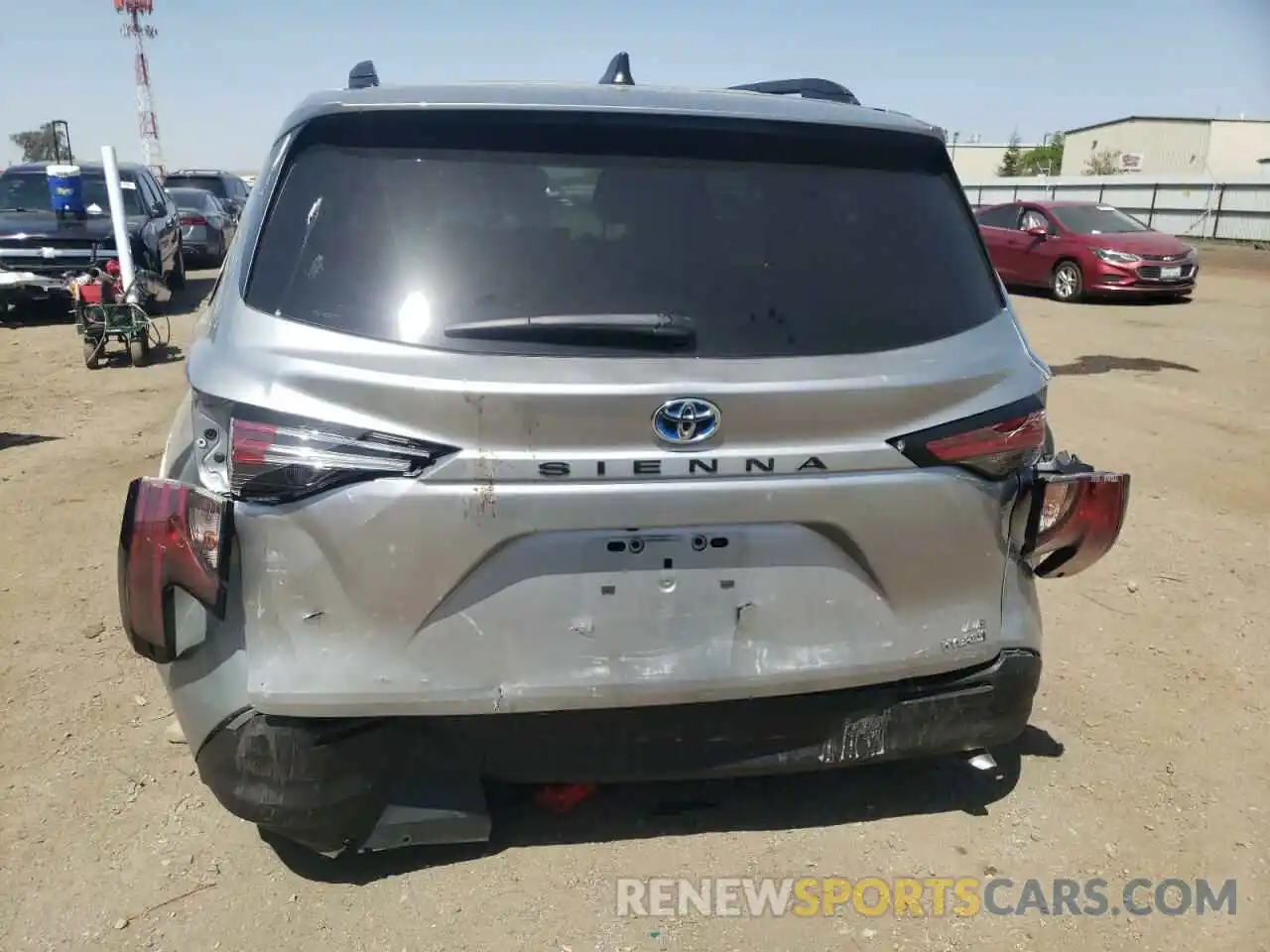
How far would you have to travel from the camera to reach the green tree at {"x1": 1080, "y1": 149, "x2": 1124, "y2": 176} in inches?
2393

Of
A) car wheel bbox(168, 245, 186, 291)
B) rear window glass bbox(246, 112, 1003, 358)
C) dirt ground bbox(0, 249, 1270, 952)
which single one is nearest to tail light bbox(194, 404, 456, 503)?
rear window glass bbox(246, 112, 1003, 358)

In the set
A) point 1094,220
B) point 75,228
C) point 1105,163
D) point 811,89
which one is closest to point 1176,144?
point 1105,163

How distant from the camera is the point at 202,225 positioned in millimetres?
17547

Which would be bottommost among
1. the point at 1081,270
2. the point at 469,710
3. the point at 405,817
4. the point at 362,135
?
the point at 1081,270

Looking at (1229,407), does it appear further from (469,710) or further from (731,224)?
(469,710)

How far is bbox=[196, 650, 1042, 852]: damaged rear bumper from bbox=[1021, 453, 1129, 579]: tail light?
267 mm

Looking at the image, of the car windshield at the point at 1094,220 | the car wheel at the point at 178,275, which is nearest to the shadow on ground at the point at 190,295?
the car wheel at the point at 178,275

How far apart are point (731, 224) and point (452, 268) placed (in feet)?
2.07

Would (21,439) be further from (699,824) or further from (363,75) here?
(699,824)

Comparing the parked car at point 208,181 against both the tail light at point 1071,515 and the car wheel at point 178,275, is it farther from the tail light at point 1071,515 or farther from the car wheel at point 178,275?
the tail light at point 1071,515

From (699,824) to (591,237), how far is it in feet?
5.30

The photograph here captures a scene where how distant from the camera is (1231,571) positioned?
4723 millimetres

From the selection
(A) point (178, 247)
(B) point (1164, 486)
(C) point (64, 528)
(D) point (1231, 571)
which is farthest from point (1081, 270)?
(C) point (64, 528)

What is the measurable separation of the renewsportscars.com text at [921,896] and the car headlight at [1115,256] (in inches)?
557
